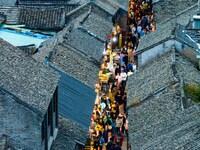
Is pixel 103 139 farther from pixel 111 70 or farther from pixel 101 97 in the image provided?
pixel 111 70

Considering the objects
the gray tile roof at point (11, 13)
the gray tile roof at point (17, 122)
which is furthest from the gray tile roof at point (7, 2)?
the gray tile roof at point (17, 122)

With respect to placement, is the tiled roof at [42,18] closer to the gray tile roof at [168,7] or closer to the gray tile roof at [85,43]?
the gray tile roof at [85,43]

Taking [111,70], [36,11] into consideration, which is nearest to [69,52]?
[111,70]

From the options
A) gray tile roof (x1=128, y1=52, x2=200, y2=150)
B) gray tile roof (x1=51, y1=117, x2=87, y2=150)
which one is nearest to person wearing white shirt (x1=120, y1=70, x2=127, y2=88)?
gray tile roof (x1=128, y1=52, x2=200, y2=150)

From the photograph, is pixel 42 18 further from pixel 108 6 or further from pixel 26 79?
pixel 26 79

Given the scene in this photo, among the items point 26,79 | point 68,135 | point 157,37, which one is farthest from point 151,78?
point 26,79

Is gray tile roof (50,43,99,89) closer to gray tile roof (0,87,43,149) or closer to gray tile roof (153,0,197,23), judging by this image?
gray tile roof (0,87,43,149)
